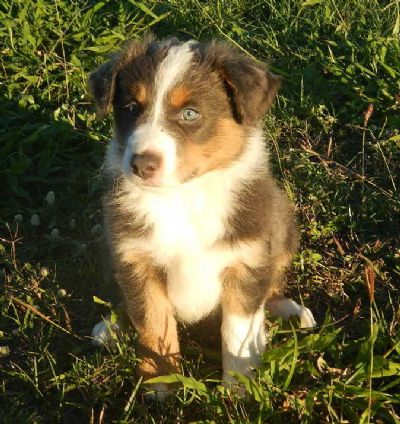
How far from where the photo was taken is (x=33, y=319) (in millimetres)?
4074

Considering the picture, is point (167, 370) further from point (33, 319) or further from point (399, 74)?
point (399, 74)

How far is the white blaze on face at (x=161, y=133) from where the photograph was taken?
3045 millimetres

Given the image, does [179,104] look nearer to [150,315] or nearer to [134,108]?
[134,108]

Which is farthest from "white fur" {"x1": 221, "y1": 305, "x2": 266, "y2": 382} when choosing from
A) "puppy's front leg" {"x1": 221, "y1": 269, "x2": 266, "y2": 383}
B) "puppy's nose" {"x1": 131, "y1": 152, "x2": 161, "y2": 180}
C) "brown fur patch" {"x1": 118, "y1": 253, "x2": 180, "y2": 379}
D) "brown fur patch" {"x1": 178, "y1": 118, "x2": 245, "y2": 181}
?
"puppy's nose" {"x1": 131, "y1": 152, "x2": 161, "y2": 180}

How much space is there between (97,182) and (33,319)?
1.31 metres

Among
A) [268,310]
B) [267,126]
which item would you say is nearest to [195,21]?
[267,126]

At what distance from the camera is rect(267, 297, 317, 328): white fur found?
3.91 meters

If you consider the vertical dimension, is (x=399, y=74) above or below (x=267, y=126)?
above

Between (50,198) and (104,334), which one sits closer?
(104,334)

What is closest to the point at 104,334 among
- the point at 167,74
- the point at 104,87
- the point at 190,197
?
the point at 190,197

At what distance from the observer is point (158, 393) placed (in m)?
3.60

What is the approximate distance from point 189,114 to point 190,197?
17.4 inches

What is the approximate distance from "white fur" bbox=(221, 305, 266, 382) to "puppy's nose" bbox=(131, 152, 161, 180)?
36.8 inches

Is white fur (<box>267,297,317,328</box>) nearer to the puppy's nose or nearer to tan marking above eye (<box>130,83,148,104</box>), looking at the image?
the puppy's nose
